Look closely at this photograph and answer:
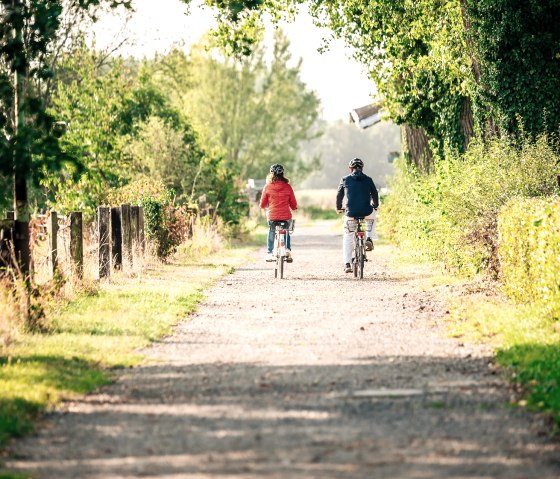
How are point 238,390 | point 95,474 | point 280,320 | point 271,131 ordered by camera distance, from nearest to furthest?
point 95,474 < point 238,390 < point 280,320 < point 271,131

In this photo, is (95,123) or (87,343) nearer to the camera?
(87,343)

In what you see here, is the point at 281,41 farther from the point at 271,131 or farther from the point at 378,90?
the point at 378,90

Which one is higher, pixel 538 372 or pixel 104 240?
pixel 104 240

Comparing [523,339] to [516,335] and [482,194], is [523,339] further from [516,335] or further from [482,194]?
[482,194]

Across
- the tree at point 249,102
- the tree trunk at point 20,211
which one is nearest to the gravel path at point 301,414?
the tree trunk at point 20,211

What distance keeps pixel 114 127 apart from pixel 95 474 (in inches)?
1054

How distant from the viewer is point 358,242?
69.9 feet

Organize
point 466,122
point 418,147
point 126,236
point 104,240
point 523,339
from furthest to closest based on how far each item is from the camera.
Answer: point 418,147 → point 466,122 → point 126,236 → point 104,240 → point 523,339

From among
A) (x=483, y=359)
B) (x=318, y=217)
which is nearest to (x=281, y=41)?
(x=318, y=217)

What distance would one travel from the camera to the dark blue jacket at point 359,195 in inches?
853

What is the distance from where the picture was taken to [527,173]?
60.7 feet

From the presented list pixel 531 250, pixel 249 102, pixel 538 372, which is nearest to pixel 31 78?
pixel 531 250

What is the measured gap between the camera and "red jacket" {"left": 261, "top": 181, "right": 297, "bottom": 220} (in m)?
22.2

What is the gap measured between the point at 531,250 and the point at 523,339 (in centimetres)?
221
